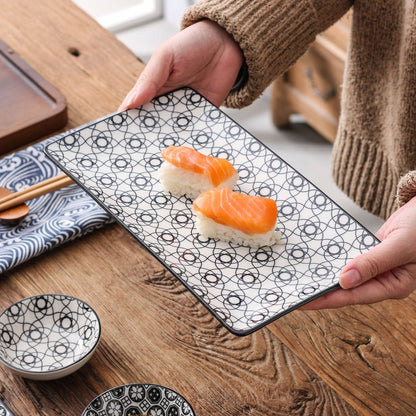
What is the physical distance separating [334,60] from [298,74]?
1.05 ft

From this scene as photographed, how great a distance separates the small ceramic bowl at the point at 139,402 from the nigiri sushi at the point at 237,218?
0.28 metres

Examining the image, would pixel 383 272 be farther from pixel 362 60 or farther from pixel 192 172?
pixel 362 60

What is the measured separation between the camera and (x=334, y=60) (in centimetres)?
258

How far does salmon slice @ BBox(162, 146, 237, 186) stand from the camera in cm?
115

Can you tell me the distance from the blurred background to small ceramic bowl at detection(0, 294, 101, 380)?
1597mm

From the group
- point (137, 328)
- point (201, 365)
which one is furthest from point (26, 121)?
point (201, 365)

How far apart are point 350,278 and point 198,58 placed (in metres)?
0.60

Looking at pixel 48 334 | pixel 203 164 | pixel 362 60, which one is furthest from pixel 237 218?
pixel 362 60

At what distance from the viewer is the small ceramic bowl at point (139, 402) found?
93 cm

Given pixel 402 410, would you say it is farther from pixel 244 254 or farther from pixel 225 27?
pixel 225 27

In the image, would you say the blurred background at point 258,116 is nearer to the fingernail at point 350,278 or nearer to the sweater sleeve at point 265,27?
the sweater sleeve at point 265,27

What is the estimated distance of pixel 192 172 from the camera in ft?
3.78

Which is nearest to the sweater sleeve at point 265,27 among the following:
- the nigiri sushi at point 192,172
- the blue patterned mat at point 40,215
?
the nigiri sushi at point 192,172

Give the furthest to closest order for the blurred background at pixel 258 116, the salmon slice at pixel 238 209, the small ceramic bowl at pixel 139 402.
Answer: the blurred background at pixel 258 116, the salmon slice at pixel 238 209, the small ceramic bowl at pixel 139 402
